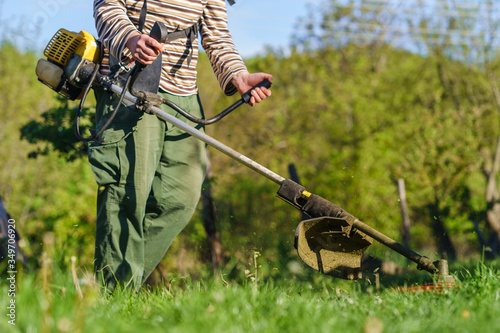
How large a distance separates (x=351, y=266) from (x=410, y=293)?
40cm

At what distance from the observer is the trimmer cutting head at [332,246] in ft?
8.43

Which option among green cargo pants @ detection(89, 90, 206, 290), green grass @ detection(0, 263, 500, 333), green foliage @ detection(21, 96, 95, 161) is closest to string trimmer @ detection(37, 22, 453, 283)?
green cargo pants @ detection(89, 90, 206, 290)

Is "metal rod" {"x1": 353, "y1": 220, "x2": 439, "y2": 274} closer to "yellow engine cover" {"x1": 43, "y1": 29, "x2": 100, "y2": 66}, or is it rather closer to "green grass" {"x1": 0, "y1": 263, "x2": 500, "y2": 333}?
"green grass" {"x1": 0, "y1": 263, "x2": 500, "y2": 333}

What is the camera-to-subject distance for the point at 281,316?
1789 millimetres

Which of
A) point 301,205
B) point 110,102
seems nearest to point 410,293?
point 301,205

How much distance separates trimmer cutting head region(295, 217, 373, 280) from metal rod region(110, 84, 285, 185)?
0.32 metres

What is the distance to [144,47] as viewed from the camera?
250 centimetres

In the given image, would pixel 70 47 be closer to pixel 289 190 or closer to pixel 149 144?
pixel 149 144

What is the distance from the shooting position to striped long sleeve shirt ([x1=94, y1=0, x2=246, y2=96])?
2715mm

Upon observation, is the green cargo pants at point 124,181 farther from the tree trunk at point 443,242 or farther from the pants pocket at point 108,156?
the tree trunk at point 443,242

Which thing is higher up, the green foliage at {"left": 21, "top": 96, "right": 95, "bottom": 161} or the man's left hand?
the man's left hand

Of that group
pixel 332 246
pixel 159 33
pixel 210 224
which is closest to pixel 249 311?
pixel 332 246

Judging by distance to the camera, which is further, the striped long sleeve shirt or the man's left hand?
the man's left hand

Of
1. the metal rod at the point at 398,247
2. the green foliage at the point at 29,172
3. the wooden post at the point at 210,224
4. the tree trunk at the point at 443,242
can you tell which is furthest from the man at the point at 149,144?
the green foliage at the point at 29,172
